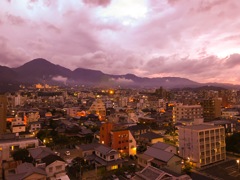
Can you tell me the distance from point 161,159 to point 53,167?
1181 centimetres

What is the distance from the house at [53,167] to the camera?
20.6 metres

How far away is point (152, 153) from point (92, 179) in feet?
25.7

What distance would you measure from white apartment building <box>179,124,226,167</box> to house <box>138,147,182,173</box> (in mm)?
4955

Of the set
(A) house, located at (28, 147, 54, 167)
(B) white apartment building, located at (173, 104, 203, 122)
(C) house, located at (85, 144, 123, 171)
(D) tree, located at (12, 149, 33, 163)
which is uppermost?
(B) white apartment building, located at (173, 104, 203, 122)

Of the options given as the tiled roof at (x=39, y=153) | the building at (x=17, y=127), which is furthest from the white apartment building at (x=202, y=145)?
the building at (x=17, y=127)

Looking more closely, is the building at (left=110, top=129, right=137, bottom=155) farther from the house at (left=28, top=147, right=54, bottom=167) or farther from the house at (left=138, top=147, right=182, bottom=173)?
the house at (left=28, top=147, right=54, bottom=167)

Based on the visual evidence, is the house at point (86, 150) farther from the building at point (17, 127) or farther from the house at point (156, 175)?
the building at point (17, 127)

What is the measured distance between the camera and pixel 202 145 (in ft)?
89.6

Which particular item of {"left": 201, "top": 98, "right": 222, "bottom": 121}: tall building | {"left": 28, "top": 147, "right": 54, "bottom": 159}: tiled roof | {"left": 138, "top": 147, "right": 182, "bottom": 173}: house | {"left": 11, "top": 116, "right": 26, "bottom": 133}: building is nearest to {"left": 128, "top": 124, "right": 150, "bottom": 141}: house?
{"left": 138, "top": 147, "right": 182, "bottom": 173}: house

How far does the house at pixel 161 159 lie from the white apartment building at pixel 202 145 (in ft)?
16.3

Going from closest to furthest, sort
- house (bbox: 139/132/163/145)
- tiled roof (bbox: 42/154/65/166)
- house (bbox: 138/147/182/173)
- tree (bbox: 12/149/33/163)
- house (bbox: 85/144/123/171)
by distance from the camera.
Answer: tiled roof (bbox: 42/154/65/166) → house (bbox: 138/147/182/173) → tree (bbox: 12/149/33/163) → house (bbox: 85/144/123/171) → house (bbox: 139/132/163/145)

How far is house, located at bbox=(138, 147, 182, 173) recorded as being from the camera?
73.7 feet

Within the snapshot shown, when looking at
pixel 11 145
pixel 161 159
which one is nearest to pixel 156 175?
pixel 161 159

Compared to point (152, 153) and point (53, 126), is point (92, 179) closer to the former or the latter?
point (152, 153)
